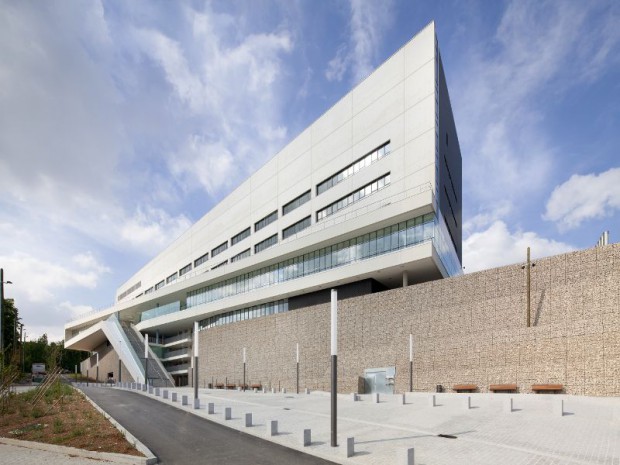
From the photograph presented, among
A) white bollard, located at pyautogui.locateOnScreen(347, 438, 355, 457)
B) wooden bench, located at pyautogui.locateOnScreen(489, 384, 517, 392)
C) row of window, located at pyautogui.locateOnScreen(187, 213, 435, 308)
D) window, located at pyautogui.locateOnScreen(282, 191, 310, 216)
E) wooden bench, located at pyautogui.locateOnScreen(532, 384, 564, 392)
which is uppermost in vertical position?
window, located at pyautogui.locateOnScreen(282, 191, 310, 216)

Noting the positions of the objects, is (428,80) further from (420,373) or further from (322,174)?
(420,373)

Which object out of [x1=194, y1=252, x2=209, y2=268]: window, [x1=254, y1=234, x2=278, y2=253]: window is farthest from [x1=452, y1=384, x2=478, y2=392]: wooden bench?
[x1=194, y1=252, x2=209, y2=268]: window

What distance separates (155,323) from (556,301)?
6052 cm

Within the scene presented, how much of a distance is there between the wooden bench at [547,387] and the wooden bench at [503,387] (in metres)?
1.23

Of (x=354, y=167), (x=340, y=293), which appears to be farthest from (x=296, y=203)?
(x=340, y=293)

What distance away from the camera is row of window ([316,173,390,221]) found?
3984 centimetres

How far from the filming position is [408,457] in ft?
36.3

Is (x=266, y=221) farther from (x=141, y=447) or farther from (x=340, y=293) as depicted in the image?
(x=141, y=447)

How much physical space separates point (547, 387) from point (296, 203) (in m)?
31.8

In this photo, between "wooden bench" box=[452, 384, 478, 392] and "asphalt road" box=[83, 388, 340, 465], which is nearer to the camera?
"asphalt road" box=[83, 388, 340, 465]

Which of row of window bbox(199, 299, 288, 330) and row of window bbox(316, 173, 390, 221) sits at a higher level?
row of window bbox(316, 173, 390, 221)

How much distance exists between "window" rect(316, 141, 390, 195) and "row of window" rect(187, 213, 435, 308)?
6.62 meters

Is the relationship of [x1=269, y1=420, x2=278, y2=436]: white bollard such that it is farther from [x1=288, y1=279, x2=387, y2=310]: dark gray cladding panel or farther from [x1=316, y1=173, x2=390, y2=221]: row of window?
[x1=316, y1=173, x2=390, y2=221]: row of window

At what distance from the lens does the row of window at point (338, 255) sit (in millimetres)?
36156
